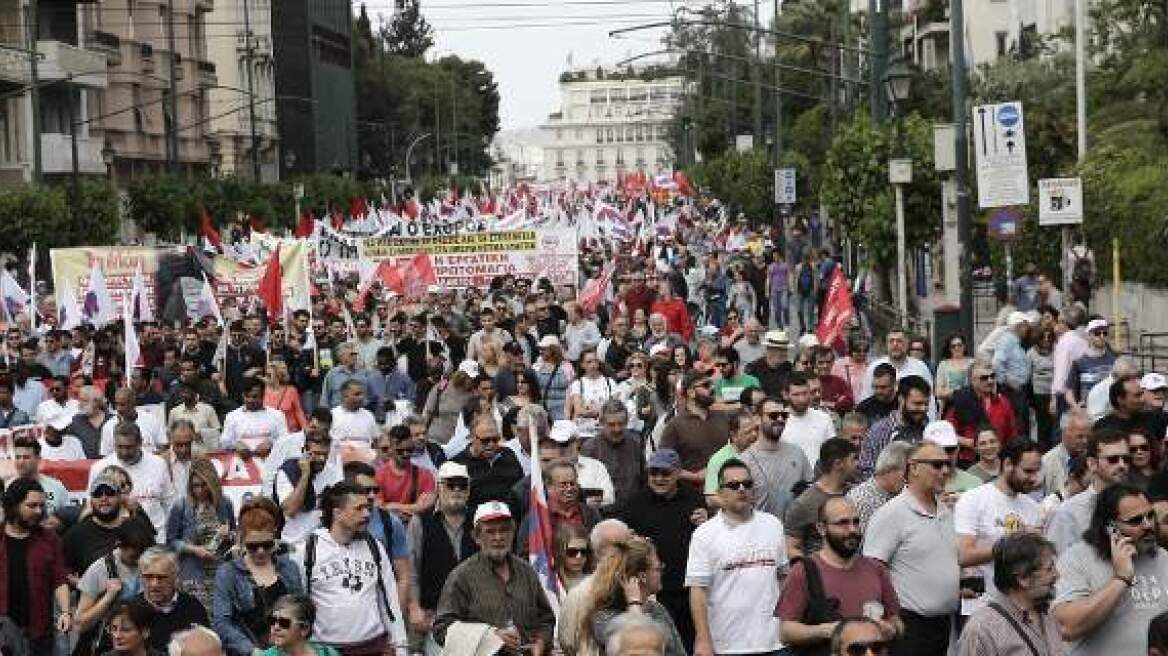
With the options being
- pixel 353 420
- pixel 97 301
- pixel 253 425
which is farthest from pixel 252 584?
pixel 97 301

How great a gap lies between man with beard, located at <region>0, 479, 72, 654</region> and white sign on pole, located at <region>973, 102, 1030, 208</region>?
13206 mm

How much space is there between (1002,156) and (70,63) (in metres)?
43.1

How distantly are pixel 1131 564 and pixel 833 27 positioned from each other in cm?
6608

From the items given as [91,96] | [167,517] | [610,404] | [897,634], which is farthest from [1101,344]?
[91,96]

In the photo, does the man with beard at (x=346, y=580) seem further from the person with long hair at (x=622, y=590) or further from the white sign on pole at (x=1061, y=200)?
the white sign on pole at (x=1061, y=200)

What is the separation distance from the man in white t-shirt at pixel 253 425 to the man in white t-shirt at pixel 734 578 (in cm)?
691

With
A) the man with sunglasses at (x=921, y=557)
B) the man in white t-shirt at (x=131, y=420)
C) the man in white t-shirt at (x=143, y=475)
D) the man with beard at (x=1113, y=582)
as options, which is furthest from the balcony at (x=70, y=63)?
the man with beard at (x=1113, y=582)

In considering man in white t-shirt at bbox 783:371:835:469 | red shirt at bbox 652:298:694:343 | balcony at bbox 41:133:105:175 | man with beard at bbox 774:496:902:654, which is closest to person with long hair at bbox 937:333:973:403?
man in white t-shirt at bbox 783:371:835:469

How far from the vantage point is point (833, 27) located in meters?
73.6

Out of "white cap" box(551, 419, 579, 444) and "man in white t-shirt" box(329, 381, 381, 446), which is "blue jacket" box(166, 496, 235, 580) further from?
"man in white t-shirt" box(329, 381, 381, 446)

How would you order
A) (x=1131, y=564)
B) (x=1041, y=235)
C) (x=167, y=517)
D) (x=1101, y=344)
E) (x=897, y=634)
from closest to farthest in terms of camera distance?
(x=1131, y=564) < (x=897, y=634) < (x=167, y=517) < (x=1101, y=344) < (x=1041, y=235)

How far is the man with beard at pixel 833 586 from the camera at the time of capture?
363 inches

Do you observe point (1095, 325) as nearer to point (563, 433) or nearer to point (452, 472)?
point (563, 433)

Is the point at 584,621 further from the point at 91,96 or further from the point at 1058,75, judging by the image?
the point at 91,96
